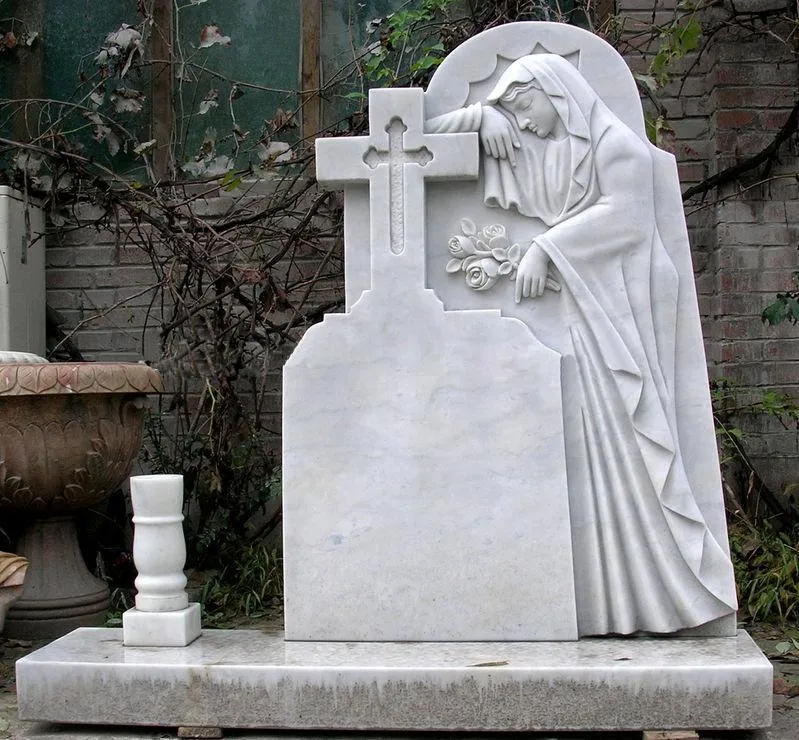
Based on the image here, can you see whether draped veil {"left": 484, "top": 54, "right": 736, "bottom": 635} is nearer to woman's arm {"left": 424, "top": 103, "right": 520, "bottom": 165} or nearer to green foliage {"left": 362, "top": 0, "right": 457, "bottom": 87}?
woman's arm {"left": 424, "top": 103, "right": 520, "bottom": 165}

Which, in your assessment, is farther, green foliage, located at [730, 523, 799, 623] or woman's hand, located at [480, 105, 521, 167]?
green foliage, located at [730, 523, 799, 623]

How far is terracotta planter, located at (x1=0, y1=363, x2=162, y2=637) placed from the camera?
13.0ft

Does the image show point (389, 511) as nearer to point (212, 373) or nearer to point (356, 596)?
point (356, 596)

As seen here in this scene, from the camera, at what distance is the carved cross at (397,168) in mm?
3180

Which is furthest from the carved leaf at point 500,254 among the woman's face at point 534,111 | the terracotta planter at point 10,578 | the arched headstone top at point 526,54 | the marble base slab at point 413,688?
the terracotta planter at point 10,578

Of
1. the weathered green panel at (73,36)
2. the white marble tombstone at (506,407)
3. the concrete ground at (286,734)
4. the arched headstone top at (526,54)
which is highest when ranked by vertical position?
the weathered green panel at (73,36)

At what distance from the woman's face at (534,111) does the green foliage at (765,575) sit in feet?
6.96

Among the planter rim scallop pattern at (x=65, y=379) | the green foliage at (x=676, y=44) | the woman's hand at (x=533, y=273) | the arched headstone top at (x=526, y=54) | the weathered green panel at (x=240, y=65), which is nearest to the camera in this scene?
the woman's hand at (x=533, y=273)

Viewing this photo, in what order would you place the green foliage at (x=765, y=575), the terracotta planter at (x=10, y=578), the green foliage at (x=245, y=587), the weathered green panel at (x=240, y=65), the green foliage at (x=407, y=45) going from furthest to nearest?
the weathered green panel at (x=240, y=65) < the green foliage at (x=407, y=45) < the green foliage at (x=245, y=587) < the green foliage at (x=765, y=575) < the terracotta planter at (x=10, y=578)

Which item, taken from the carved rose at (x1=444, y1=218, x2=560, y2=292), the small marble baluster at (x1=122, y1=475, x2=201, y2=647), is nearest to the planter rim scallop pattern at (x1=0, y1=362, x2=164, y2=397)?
the small marble baluster at (x1=122, y1=475, x2=201, y2=647)

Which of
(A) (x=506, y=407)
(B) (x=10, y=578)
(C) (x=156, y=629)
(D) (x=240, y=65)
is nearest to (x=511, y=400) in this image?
(A) (x=506, y=407)

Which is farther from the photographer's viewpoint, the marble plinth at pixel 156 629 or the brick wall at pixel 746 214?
the brick wall at pixel 746 214

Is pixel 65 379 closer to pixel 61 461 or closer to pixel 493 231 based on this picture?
pixel 61 461

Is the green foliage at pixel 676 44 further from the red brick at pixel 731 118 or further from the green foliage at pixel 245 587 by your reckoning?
the green foliage at pixel 245 587
